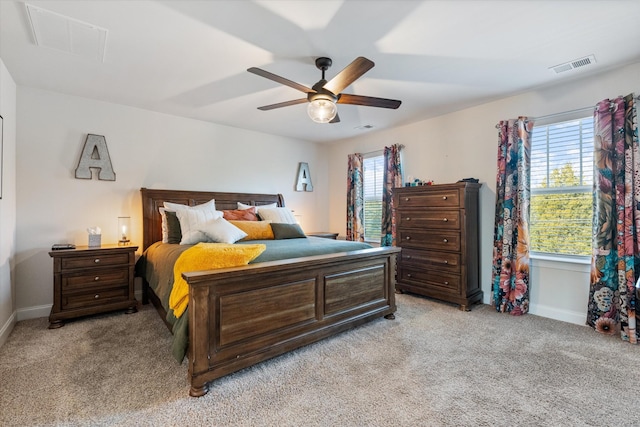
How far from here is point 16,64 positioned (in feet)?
8.58

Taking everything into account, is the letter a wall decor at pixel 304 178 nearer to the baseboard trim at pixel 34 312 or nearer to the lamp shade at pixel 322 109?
the lamp shade at pixel 322 109

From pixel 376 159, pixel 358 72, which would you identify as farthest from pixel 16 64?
pixel 376 159

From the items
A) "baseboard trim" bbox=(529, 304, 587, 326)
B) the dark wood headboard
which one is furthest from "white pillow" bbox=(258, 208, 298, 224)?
"baseboard trim" bbox=(529, 304, 587, 326)

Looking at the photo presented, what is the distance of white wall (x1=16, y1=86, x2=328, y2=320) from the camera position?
10.2ft

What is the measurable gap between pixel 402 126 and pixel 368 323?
2982mm

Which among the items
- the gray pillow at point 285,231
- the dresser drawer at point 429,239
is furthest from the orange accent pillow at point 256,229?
the dresser drawer at point 429,239

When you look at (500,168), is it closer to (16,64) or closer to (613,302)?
(613,302)

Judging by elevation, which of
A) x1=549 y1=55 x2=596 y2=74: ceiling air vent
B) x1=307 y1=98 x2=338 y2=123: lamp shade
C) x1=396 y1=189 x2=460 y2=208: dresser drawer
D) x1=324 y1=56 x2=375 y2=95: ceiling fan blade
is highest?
x1=549 y1=55 x2=596 y2=74: ceiling air vent

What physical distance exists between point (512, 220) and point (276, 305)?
108 inches

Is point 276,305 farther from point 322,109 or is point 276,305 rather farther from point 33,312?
point 33,312

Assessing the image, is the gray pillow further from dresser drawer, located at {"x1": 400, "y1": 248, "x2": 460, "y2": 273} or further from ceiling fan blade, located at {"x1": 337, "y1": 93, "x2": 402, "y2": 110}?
ceiling fan blade, located at {"x1": 337, "y1": 93, "x2": 402, "y2": 110}

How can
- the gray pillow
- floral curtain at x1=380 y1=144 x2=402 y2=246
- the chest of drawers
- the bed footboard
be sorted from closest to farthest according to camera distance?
the bed footboard, the chest of drawers, the gray pillow, floral curtain at x1=380 y1=144 x2=402 y2=246

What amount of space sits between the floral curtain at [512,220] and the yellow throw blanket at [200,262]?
2.74 metres

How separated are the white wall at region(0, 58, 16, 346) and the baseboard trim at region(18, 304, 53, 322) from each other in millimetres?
115
